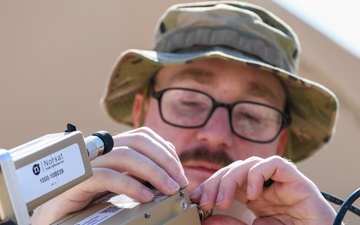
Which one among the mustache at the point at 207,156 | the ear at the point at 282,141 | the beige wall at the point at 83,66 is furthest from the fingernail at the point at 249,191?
the beige wall at the point at 83,66

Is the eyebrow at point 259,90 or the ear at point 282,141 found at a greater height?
the eyebrow at point 259,90

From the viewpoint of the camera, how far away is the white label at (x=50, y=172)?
0.57 meters

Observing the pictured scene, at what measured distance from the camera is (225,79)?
153 centimetres

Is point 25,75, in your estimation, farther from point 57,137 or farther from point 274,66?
point 57,137

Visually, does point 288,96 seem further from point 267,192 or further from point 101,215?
point 101,215

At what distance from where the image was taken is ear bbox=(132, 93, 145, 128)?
1.72 m

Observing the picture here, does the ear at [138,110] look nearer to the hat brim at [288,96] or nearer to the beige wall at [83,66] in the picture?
the hat brim at [288,96]

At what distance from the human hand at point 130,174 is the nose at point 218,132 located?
20.3 inches

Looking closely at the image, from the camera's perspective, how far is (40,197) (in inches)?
23.1

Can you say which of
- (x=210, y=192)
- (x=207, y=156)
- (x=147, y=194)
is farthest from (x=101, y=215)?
(x=207, y=156)

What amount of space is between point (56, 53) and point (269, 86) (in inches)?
41.4

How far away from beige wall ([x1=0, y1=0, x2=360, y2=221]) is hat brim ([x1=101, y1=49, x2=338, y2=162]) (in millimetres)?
611

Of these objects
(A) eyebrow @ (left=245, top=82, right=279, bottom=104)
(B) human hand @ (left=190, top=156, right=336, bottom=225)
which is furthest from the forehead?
(B) human hand @ (left=190, top=156, right=336, bottom=225)

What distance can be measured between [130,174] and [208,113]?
63cm
